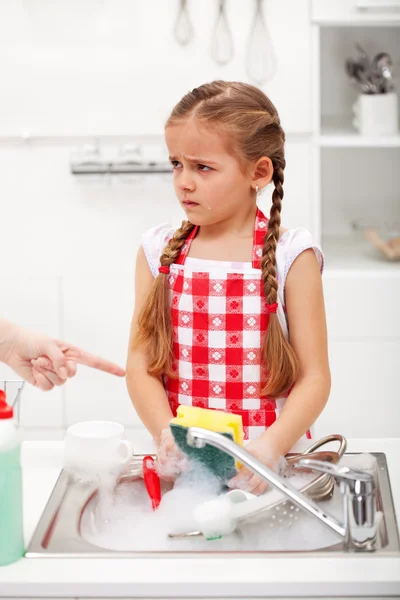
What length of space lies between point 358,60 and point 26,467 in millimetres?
2070

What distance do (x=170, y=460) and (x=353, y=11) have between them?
6.04 feet

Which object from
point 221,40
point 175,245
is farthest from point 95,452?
point 221,40

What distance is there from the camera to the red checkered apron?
4.97 ft

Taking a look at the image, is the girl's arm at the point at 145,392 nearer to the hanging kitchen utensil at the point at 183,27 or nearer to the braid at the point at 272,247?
the braid at the point at 272,247

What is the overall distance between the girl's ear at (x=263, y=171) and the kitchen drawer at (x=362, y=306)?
1219 millimetres

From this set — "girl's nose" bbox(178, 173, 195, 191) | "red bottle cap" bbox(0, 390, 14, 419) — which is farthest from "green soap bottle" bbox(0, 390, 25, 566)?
"girl's nose" bbox(178, 173, 195, 191)

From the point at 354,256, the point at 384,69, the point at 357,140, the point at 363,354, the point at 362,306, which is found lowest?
the point at 363,354

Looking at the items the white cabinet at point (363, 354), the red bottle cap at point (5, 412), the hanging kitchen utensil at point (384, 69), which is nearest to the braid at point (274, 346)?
the red bottle cap at point (5, 412)

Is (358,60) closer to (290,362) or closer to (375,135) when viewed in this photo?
(375,135)

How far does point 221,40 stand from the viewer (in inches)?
106

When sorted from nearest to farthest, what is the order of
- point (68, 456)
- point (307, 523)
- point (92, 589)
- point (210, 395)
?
point (92, 589) < point (307, 523) < point (68, 456) < point (210, 395)

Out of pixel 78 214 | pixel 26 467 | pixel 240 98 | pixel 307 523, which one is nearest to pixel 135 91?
pixel 78 214

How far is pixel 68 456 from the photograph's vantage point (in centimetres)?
130

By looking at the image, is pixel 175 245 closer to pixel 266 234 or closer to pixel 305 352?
pixel 266 234
